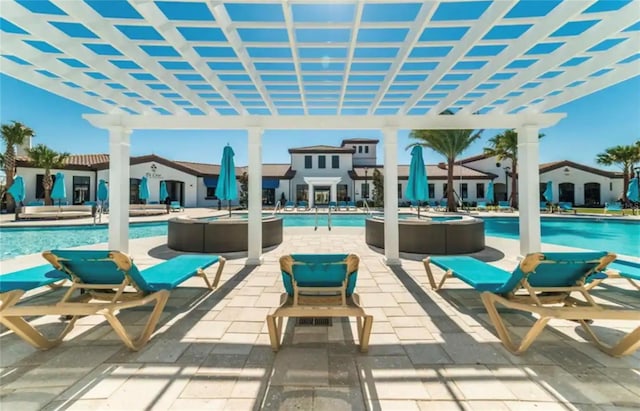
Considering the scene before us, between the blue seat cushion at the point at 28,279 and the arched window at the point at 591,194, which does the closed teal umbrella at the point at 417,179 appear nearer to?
the blue seat cushion at the point at 28,279

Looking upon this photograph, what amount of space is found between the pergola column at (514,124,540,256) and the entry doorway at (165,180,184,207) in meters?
32.1

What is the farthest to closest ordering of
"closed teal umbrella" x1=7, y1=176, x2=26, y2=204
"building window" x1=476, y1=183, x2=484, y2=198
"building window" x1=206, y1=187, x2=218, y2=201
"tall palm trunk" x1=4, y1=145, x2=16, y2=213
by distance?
1. "building window" x1=476, y1=183, x2=484, y2=198
2. "building window" x1=206, y1=187, x2=218, y2=201
3. "tall palm trunk" x1=4, y1=145, x2=16, y2=213
4. "closed teal umbrella" x1=7, y1=176, x2=26, y2=204

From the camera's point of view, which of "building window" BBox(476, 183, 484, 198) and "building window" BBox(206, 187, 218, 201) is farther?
"building window" BBox(476, 183, 484, 198)

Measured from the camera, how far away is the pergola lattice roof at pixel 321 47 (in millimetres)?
3791

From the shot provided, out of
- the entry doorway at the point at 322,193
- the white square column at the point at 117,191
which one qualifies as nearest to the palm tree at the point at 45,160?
the white square column at the point at 117,191

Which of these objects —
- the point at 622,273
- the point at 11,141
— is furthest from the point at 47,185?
the point at 622,273

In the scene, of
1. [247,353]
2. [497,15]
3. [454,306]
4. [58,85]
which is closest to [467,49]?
[497,15]

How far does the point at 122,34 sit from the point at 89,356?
14.9 ft

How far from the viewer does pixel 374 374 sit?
2.58 meters

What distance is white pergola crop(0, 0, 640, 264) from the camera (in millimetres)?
3863

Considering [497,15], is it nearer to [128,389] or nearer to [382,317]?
[382,317]

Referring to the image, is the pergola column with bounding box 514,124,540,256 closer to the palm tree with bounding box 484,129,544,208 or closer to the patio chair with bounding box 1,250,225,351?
the patio chair with bounding box 1,250,225,351

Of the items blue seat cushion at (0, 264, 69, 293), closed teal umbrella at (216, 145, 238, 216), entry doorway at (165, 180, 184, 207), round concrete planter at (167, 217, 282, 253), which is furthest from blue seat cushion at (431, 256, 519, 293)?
entry doorway at (165, 180, 184, 207)

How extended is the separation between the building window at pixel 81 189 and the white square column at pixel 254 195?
28984mm
